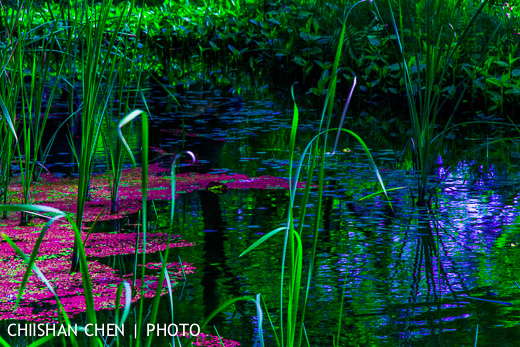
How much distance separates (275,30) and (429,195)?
4.78 m

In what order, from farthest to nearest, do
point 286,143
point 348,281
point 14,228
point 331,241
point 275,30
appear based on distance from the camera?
1. point 275,30
2. point 286,143
3. point 14,228
4. point 331,241
5. point 348,281

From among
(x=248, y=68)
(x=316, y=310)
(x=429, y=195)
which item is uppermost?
(x=248, y=68)

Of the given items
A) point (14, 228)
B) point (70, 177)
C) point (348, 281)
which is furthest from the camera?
point (70, 177)

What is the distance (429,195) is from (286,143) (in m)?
1.38

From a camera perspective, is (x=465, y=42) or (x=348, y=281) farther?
(x=465, y=42)

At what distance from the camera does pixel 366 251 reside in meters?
2.34

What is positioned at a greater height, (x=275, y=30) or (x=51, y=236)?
(x=275, y=30)

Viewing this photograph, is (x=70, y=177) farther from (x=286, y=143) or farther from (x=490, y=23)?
(x=490, y=23)

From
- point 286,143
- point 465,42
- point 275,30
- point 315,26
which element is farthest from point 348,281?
point 275,30

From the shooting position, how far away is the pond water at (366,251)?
180 cm

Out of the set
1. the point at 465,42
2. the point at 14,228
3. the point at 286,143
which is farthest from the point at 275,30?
the point at 14,228

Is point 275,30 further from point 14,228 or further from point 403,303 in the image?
point 403,303

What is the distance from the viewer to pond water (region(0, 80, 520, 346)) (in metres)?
1.80

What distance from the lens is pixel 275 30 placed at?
24.3 feet
